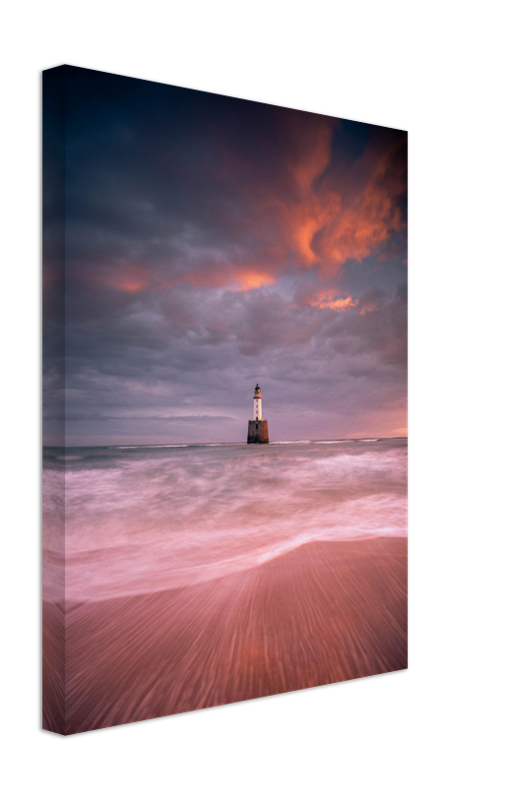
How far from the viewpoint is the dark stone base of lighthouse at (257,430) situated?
2911 millimetres

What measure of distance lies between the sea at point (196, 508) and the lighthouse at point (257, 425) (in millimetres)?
626

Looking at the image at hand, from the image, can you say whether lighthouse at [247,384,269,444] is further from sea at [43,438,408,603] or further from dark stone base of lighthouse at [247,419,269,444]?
sea at [43,438,408,603]

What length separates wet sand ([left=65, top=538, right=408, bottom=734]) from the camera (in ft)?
3.77

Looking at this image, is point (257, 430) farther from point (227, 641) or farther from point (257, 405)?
point (227, 641)

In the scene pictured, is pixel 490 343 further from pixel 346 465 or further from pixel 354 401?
pixel 346 465

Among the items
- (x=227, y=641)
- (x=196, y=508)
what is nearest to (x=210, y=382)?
(x=196, y=508)

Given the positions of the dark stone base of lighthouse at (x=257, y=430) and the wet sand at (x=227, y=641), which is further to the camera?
the dark stone base of lighthouse at (x=257, y=430)

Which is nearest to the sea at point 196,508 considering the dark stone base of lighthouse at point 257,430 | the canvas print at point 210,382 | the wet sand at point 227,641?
the canvas print at point 210,382

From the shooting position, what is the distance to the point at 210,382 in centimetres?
362

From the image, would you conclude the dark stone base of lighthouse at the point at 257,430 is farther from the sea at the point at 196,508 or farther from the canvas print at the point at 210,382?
the sea at the point at 196,508

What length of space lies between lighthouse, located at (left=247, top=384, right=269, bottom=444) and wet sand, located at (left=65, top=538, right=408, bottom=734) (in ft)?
4.29

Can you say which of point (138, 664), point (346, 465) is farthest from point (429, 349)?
point (346, 465)
